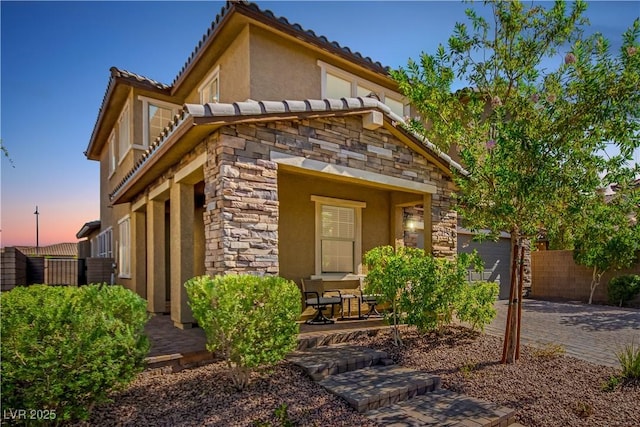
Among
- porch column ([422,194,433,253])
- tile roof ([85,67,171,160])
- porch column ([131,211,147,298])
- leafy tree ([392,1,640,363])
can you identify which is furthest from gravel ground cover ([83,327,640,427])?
tile roof ([85,67,171,160])

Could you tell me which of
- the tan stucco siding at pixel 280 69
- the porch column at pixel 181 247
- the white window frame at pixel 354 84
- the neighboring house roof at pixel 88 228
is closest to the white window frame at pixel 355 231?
A: the tan stucco siding at pixel 280 69

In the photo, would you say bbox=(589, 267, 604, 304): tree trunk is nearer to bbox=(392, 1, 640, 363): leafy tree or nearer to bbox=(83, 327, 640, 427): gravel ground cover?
bbox=(83, 327, 640, 427): gravel ground cover

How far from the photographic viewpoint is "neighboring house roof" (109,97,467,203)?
17.4 feet

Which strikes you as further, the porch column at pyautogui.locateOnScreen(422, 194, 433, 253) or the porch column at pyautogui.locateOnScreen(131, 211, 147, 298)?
the porch column at pyautogui.locateOnScreen(131, 211, 147, 298)

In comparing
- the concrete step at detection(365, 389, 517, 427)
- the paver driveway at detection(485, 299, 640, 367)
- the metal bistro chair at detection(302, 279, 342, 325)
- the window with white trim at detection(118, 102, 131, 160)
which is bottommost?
the paver driveway at detection(485, 299, 640, 367)

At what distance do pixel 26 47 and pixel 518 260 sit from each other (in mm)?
9054

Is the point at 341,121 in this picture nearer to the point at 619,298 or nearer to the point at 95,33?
the point at 95,33

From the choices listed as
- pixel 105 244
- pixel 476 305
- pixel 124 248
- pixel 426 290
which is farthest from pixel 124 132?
pixel 476 305

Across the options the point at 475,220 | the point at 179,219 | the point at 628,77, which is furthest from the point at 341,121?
the point at 628,77

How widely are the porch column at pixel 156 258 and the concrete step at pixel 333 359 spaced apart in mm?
4869

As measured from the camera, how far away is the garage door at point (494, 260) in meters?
13.9

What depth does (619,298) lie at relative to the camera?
12.6m

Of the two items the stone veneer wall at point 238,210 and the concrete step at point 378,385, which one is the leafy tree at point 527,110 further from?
the stone veneer wall at point 238,210

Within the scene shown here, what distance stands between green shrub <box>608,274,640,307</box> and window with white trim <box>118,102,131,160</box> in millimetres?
16533
